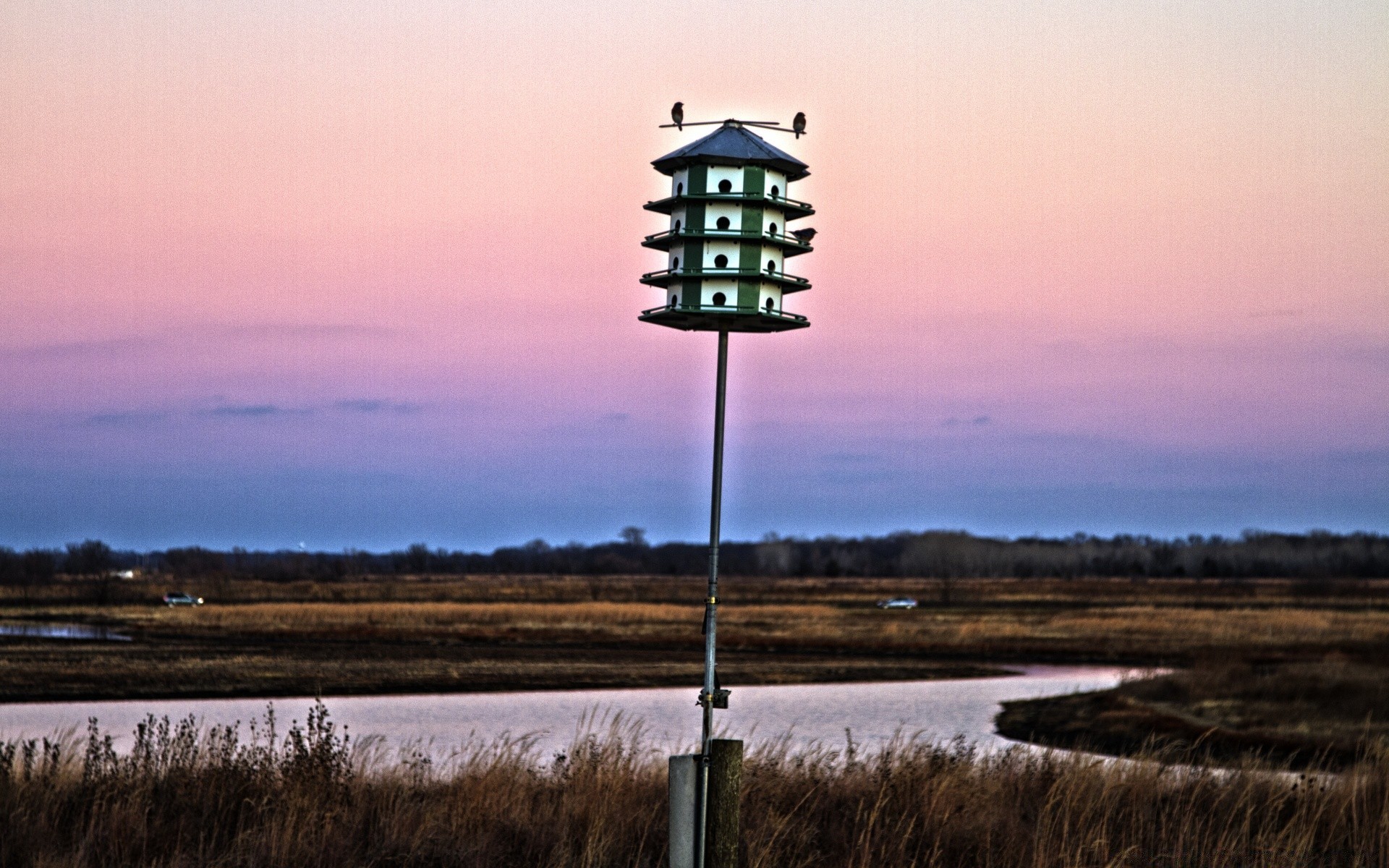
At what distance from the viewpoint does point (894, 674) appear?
163 ft

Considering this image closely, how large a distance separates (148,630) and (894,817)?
58486mm

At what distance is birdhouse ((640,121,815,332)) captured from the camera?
303 inches

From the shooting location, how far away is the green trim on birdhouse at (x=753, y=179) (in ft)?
25.5

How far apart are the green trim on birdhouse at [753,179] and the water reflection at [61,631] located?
55.3 meters

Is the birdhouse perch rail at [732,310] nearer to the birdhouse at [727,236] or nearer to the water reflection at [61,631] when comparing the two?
the birdhouse at [727,236]

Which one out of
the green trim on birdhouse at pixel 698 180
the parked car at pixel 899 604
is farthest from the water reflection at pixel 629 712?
the parked car at pixel 899 604

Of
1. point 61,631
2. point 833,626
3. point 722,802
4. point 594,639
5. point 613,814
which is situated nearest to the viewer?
point 722,802

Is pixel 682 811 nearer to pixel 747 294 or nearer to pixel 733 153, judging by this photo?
pixel 747 294

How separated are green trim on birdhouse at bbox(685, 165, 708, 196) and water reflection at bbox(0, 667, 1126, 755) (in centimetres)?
1797

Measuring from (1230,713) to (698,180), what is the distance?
100 ft

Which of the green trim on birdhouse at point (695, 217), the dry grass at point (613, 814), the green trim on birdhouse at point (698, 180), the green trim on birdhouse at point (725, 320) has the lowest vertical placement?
the dry grass at point (613, 814)

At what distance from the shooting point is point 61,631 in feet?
208

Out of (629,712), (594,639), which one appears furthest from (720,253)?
(594,639)

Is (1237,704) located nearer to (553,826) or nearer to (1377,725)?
(1377,725)
